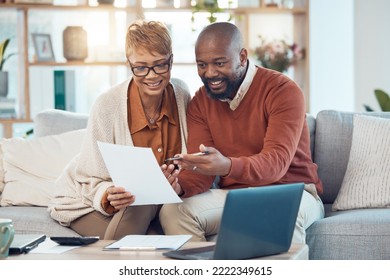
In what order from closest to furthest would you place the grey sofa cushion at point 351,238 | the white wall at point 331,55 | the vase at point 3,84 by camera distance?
the grey sofa cushion at point 351,238 < the vase at point 3,84 < the white wall at point 331,55

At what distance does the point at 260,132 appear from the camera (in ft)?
8.67

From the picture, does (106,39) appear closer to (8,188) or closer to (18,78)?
(18,78)

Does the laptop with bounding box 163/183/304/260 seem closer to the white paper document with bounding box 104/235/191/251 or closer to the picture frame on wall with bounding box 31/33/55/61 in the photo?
the white paper document with bounding box 104/235/191/251

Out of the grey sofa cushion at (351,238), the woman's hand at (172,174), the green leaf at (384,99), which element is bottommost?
the grey sofa cushion at (351,238)

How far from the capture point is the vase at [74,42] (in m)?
5.64

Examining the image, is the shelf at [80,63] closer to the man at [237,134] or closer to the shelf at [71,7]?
the shelf at [71,7]

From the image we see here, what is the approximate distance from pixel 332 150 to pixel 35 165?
48.9 inches

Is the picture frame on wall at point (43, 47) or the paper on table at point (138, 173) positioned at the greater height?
the picture frame on wall at point (43, 47)

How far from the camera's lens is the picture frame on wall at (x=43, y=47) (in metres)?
5.68

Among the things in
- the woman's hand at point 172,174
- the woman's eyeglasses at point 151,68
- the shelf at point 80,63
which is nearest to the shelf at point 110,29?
the shelf at point 80,63

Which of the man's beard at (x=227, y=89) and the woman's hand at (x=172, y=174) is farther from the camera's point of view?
the man's beard at (x=227, y=89)

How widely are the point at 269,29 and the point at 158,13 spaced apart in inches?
33.8

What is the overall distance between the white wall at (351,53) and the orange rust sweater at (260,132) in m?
3.30

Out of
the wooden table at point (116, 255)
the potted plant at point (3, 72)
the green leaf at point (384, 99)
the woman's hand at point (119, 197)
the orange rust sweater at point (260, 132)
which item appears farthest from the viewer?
the potted plant at point (3, 72)
